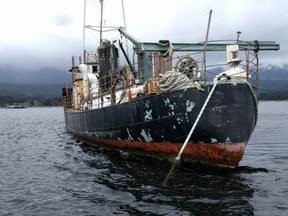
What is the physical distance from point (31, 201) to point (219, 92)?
5.94m

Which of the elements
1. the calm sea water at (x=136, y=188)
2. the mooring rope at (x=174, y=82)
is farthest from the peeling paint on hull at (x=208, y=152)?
the mooring rope at (x=174, y=82)

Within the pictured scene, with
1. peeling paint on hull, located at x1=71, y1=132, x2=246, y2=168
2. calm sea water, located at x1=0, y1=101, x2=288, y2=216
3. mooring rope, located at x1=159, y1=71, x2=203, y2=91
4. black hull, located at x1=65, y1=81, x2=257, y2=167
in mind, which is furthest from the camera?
mooring rope, located at x1=159, y1=71, x2=203, y2=91

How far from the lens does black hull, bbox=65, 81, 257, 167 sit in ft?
34.8

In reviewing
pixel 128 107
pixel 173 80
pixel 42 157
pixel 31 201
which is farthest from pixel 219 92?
pixel 42 157

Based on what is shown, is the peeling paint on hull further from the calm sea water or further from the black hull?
the calm sea water

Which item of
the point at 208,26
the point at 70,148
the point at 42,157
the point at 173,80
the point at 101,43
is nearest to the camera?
the point at 208,26

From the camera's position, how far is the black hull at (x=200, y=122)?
10602 mm

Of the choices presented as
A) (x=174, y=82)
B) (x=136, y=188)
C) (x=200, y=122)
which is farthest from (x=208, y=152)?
(x=136, y=188)

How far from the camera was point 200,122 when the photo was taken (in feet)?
35.4

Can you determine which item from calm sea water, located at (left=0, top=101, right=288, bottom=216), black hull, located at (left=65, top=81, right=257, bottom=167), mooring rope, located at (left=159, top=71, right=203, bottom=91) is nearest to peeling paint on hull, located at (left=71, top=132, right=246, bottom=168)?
black hull, located at (left=65, top=81, right=257, bottom=167)

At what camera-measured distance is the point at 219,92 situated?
1051 cm

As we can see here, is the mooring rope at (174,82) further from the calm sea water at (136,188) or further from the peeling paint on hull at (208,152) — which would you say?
the calm sea water at (136,188)

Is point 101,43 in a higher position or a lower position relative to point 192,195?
higher

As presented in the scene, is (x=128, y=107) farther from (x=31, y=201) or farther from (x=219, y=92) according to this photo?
(x=31, y=201)
